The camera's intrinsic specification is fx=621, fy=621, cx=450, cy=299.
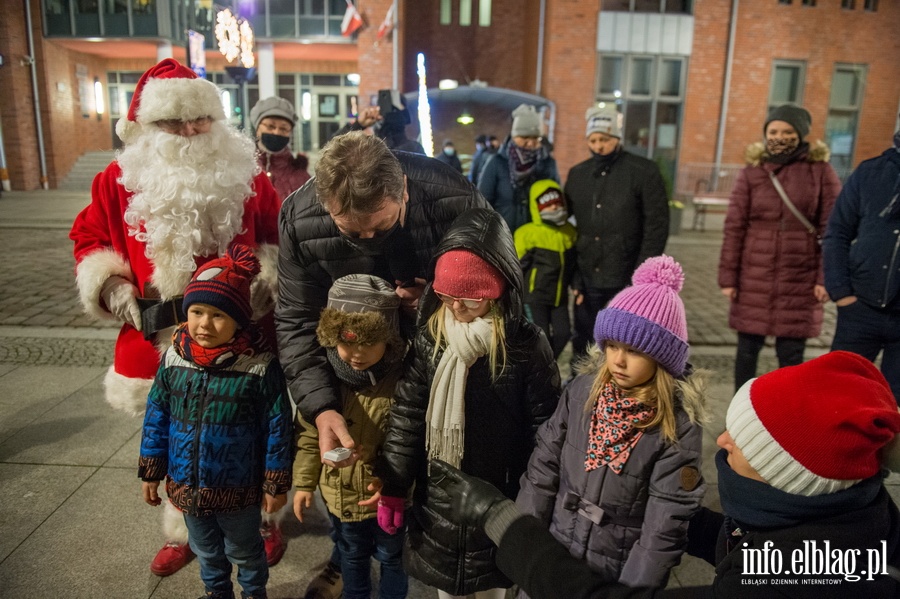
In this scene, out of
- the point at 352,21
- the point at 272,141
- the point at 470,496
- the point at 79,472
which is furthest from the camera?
the point at 352,21

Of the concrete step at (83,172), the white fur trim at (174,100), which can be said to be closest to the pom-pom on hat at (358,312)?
the white fur trim at (174,100)

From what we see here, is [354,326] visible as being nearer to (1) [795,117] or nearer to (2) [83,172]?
(1) [795,117]

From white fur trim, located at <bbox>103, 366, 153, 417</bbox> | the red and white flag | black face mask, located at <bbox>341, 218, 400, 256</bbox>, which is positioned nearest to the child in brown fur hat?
black face mask, located at <bbox>341, 218, 400, 256</bbox>

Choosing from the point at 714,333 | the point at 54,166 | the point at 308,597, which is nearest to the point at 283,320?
the point at 308,597

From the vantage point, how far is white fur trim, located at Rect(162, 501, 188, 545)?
271cm

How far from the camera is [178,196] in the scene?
2.53m

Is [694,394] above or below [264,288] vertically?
below

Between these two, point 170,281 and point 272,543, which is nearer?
point 170,281

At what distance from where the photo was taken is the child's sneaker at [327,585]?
2.57m

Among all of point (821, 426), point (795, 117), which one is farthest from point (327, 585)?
point (795, 117)

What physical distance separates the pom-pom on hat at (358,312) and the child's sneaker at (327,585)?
3.62 ft

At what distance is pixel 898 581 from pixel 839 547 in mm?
118

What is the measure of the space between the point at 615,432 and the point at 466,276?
0.67m

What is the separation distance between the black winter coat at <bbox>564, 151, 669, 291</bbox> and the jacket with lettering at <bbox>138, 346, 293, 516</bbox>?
2.49 meters
